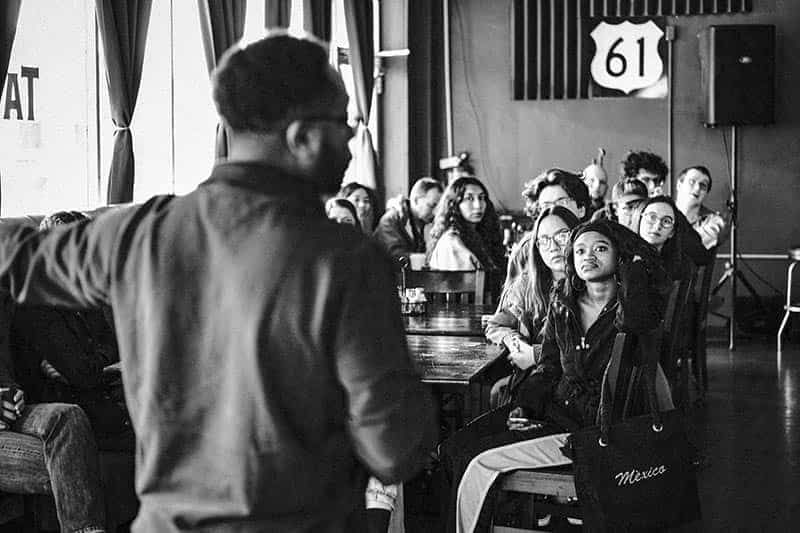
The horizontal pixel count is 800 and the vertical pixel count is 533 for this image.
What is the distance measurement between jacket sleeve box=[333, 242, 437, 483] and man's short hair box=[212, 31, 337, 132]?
0.22 m

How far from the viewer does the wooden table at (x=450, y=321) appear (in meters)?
4.45

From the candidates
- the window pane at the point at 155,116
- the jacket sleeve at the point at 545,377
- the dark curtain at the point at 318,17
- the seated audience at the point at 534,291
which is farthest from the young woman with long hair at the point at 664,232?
the dark curtain at the point at 318,17

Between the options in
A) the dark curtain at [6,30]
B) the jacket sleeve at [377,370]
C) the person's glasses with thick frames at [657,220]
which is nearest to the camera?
the jacket sleeve at [377,370]

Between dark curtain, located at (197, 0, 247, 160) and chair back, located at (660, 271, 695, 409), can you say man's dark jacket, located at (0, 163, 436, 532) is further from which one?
dark curtain, located at (197, 0, 247, 160)

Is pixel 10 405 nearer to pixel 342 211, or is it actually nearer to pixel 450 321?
pixel 450 321

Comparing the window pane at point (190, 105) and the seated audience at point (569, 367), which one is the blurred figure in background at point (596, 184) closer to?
the window pane at point (190, 105)

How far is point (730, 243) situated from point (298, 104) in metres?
8.91

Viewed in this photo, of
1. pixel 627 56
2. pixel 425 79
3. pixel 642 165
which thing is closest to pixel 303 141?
pixel 642 165

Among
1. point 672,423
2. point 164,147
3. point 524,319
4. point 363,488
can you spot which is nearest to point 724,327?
point 164,147

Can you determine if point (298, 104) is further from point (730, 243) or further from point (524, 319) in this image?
point (730, 243)

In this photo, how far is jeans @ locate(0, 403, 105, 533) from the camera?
11.0ft

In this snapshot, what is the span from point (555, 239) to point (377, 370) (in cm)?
292

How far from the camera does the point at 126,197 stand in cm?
587

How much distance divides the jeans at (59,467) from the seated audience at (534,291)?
1.53 meters
